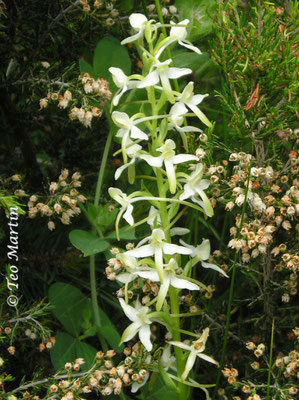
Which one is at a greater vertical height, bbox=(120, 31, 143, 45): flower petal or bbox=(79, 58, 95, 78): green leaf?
bbox=(120, 31, 143, 45): flower petal

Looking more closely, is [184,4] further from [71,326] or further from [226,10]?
[71,326]

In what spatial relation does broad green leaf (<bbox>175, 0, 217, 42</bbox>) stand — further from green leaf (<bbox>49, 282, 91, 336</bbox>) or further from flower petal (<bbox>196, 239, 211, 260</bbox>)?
green leaf (<bbox>49, 282, 91, 336</bbox>)

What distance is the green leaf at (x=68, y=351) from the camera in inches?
54.8

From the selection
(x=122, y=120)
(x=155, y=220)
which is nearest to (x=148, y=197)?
(x=155, y=220)

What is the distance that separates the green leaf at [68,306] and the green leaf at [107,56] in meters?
0.51

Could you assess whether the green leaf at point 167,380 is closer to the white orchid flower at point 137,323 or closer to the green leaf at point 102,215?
the white orchid flower at point 137,323

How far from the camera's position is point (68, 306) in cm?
148

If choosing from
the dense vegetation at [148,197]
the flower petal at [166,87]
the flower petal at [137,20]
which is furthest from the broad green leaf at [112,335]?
the flower petal at [137,20]

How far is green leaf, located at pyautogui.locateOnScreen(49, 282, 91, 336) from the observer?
57.4 inches

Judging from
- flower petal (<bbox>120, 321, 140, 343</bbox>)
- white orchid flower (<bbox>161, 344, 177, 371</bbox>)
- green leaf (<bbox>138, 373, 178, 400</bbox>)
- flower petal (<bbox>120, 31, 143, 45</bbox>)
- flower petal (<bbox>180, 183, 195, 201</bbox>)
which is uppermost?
flower petal (<bbox>120, 31, 143, 45</bbox>)

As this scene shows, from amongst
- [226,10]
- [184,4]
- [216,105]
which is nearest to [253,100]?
[226,10]

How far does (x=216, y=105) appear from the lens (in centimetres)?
174

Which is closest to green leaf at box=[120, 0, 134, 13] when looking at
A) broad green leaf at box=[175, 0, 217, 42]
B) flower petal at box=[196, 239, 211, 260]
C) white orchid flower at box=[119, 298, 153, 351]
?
broad green leaf at box=[175, 0, 217, 42]

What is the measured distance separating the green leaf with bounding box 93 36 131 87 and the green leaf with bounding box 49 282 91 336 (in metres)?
0.51
